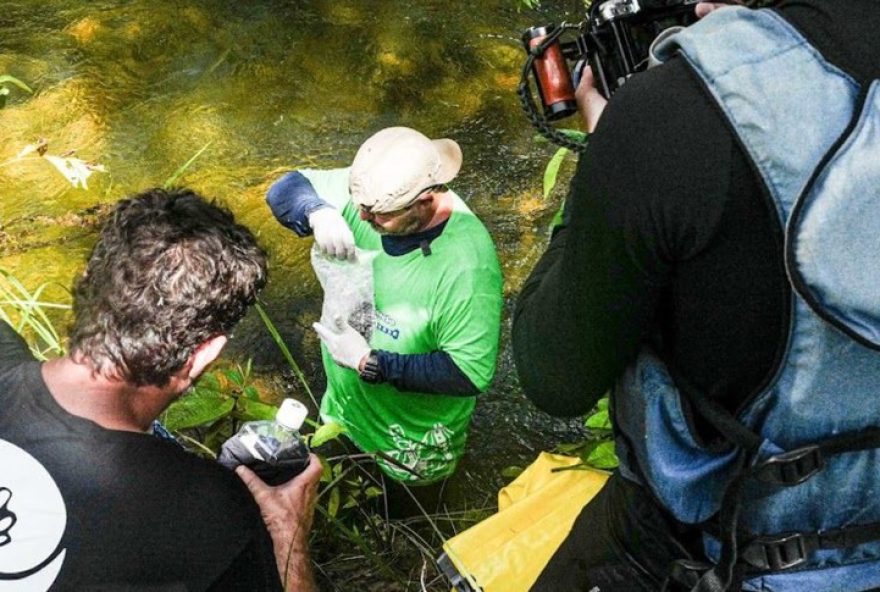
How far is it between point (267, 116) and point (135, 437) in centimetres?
343

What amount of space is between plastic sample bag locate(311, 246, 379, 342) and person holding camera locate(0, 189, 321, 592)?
0.66 metres

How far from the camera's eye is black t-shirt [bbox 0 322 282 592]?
1.50 m

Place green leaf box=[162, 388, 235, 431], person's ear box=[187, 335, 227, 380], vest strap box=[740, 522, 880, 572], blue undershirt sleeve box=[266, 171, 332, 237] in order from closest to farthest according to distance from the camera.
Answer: vest strap box=[740, 522, 880, 572] < person's ear box=[187, 335, 227, 380] < green leaf box=[162, 388, 235, 431] < blue undershirt sleeve box=[266, 171, 332, 237]

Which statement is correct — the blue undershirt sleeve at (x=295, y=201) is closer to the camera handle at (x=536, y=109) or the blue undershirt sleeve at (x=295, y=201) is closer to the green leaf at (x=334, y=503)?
the green leaf at (x=334, y=503)

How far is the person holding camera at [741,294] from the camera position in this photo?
88 cm

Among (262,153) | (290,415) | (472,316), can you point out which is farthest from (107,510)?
(262,153)

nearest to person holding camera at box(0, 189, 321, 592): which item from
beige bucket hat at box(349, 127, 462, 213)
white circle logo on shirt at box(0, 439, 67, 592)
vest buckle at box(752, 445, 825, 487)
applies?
white circle logo on shirt at box(0, 439, 67, 592)

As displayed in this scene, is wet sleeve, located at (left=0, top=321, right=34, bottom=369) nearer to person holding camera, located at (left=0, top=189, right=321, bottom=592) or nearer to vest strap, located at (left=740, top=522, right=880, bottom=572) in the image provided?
person holding camera, located at (left=0, top=189, right=321, bottom=592)

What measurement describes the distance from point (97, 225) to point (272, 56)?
5.44ft

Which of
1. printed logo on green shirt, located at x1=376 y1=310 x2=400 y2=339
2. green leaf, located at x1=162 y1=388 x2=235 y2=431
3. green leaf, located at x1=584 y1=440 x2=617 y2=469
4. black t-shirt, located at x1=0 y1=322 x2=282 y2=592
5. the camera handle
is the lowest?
green leaf, located at x1=162 y1=388 x2=235 y2=431

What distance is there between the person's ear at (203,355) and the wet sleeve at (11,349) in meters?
0.37

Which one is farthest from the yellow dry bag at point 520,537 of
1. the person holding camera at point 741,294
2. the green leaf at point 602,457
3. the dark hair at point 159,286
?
the dark hair at point 159,286

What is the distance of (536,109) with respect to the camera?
1.51 m

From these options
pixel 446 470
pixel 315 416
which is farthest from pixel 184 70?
pixel 446 470
